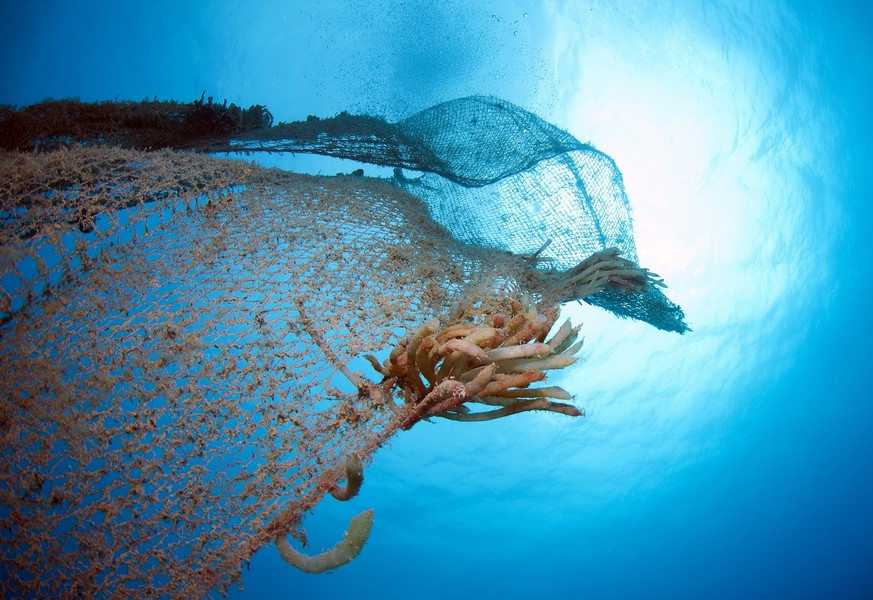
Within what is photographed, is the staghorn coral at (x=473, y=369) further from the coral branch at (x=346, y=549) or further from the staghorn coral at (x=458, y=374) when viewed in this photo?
the coral branch at (x=346, y=549)

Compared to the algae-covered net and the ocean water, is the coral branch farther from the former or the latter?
the ocean water

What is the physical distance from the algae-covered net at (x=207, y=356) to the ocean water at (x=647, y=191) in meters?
0.54

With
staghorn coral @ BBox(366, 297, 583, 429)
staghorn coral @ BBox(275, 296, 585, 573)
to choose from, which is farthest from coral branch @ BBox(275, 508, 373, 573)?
staghorn coral @ BBox(366, 297, 583, 429)

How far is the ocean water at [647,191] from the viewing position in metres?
13.3

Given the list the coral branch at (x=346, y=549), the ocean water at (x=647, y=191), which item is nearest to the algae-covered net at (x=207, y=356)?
the coral branch at (x=346, y=549)

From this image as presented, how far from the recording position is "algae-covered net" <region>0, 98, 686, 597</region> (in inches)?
70.2

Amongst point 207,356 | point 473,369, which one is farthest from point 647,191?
point 207,356

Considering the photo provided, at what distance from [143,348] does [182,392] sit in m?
0.27

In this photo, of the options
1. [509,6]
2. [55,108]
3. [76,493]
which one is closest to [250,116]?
[55,108]

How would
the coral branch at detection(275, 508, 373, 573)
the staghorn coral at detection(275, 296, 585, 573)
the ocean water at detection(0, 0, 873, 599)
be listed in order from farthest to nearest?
the ocean water at detection(0, 0, 873, 599)
the staghorn coral at detection(275, 296, 585, 573)
the coral branch at detection(275, 508, 373, 573)

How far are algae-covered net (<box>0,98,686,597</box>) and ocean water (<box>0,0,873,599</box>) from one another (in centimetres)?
54

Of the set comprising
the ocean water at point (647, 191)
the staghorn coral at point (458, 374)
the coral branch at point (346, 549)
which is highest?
the ocean water at point (647, 191)

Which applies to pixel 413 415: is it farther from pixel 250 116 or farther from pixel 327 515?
pixel 327 515

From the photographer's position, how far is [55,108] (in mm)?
4266
